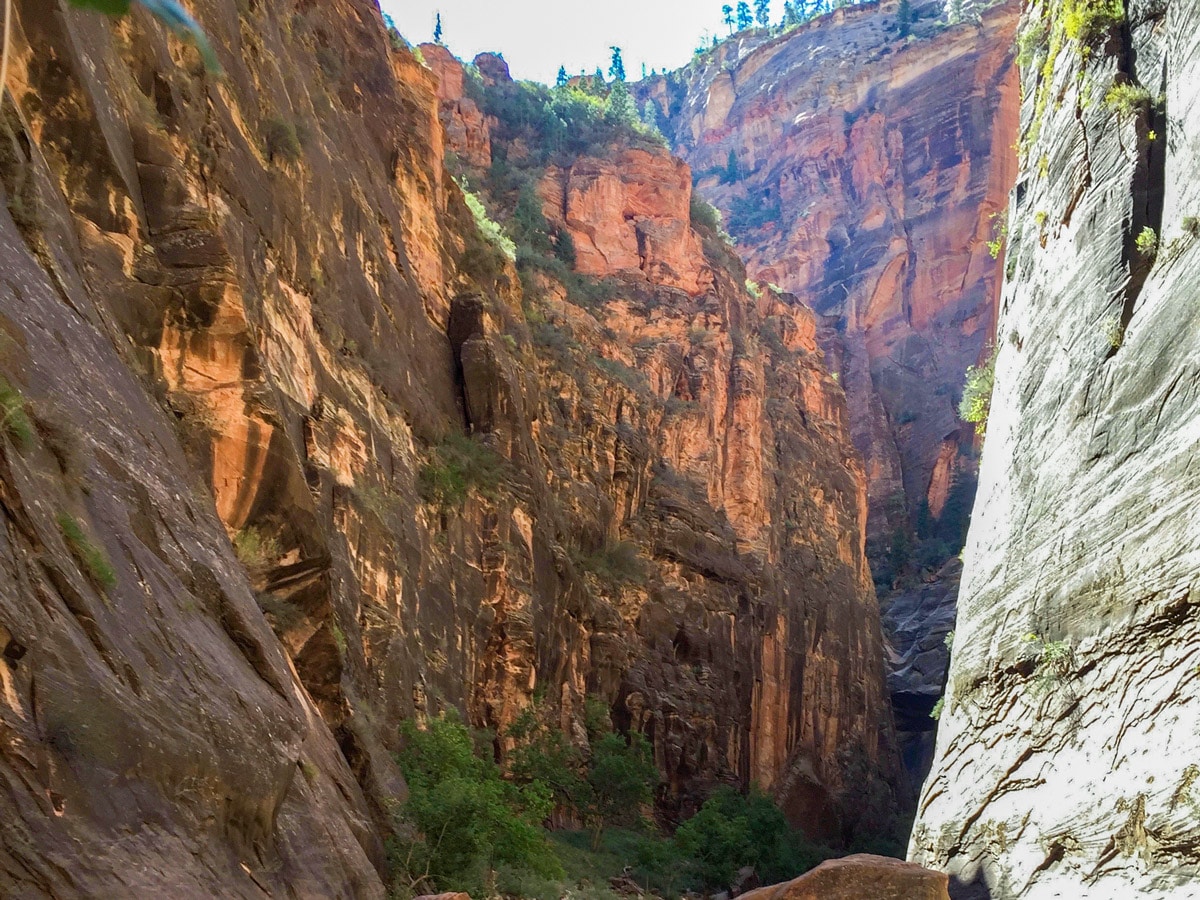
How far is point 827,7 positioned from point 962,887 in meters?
123

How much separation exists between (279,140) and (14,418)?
51.4 feet

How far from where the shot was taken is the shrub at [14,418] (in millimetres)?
7930

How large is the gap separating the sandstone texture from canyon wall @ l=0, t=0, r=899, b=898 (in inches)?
213

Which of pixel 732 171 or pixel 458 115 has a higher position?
pixel 732 171

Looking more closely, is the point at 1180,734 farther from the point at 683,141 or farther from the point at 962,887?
the point at 683,141

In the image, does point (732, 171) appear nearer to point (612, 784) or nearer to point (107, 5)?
point (612, 784)

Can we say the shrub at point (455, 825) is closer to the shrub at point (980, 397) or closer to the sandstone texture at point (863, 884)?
the sandstone texture at point (863, 884)

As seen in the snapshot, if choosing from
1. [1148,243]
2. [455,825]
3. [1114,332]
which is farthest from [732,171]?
[455,825]

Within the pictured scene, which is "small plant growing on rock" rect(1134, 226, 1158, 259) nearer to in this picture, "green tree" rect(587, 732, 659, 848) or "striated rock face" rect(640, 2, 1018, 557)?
"green tree" rect(587, 732, 659, 848)

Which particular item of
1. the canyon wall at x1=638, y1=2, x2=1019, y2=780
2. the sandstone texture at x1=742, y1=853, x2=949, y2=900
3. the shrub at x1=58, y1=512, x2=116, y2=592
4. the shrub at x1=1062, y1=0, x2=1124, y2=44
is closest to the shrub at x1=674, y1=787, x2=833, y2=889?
the sandstone texture at x1=742, y1=853, x2=949, y2=900

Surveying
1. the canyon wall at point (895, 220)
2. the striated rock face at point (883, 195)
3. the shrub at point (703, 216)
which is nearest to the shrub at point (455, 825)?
the canyon wall at point (895, 220)

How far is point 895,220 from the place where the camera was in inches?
3575

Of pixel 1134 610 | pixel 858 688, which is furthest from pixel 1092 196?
pixel 858 688

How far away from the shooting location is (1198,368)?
46.0 ft
